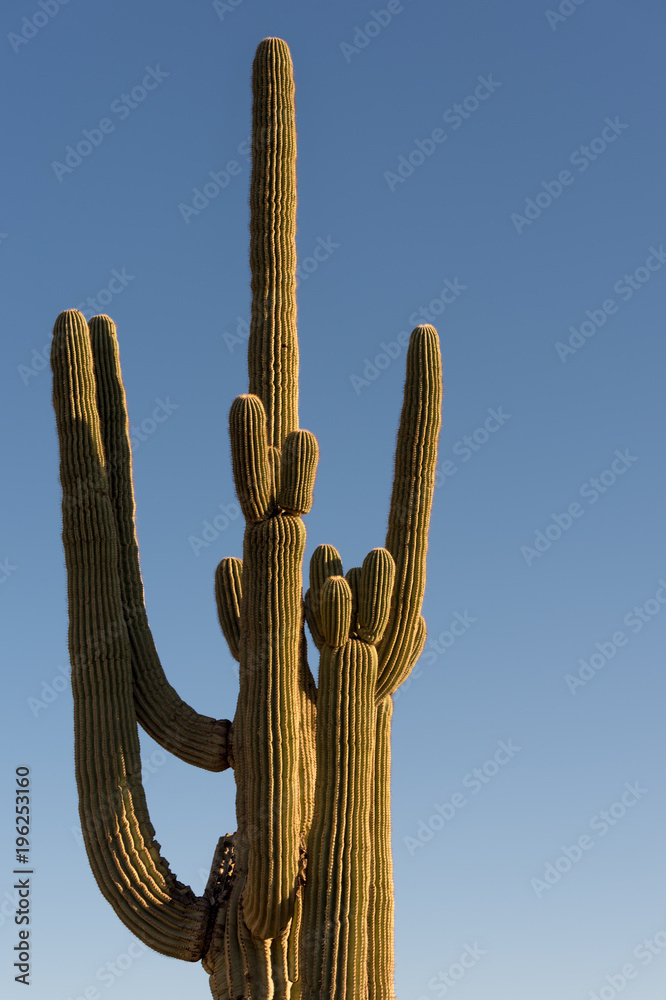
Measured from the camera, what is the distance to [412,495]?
9.76 m

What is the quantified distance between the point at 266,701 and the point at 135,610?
1.47m

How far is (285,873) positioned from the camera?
29.3 ft

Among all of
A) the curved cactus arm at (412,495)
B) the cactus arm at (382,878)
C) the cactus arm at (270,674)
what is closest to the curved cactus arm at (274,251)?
the cactus arm at (270,674)

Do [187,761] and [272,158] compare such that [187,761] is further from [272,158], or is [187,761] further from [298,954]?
[272,158]

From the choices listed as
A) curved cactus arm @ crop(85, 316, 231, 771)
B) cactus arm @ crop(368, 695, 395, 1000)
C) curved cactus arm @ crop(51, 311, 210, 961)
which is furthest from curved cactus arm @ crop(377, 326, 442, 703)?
curved cactus arm @ crop(51, 311, 210, 961)

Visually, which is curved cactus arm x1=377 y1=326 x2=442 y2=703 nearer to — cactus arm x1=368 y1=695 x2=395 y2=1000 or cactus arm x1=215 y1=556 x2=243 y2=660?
cactus arm x1=368 y1=695 x2=395 y2=1000

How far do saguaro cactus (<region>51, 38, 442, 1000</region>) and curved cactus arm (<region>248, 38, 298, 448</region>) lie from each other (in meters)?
0.10

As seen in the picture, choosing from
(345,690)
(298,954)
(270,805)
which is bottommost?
(298,954)

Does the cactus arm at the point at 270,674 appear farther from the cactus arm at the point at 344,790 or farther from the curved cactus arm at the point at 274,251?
the curved cactus arm at the point at 274,251

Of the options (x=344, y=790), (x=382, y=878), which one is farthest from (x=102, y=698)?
(x=382, y=878)

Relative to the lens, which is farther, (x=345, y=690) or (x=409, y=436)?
(x=409, y=436)

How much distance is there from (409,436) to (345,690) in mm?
2057

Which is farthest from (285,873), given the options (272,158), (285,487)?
(272,158)

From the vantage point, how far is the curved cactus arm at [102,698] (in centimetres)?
916
